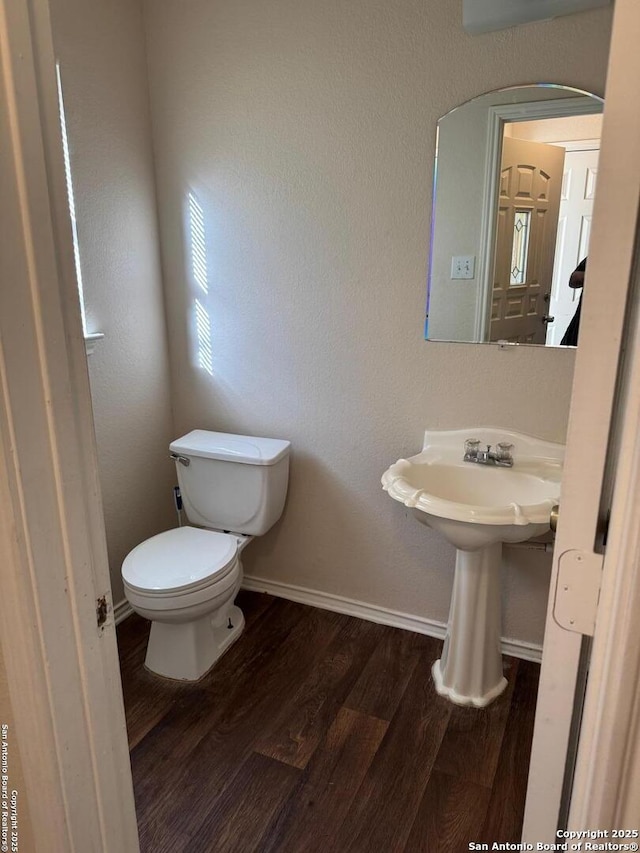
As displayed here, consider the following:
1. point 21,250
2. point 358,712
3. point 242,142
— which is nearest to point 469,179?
point 242,142

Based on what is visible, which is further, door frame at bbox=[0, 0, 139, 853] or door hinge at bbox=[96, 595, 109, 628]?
door hinge at bbox=[96, 595, 109, 628]

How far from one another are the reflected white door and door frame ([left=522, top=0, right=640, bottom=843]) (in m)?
1.27

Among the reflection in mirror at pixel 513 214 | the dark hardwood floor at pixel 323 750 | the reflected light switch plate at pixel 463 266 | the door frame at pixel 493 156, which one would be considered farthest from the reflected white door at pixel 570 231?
the dark hardwood floor at pixel 323 750

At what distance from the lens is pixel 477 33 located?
1786mm

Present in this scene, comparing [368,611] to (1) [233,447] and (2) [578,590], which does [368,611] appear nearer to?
(1) [233,447]

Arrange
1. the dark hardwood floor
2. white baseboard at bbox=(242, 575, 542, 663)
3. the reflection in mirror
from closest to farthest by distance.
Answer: the dark hardwood floor → the reflection in mirror → white baseboard at bbox=(242, 575, 542, 663)

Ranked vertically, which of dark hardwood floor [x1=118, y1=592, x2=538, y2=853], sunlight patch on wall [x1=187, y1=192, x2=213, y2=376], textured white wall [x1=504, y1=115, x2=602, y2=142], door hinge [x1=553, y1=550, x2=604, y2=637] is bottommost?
dark hardwood floor [x1=118, y1=592, x2=538, y2=853]

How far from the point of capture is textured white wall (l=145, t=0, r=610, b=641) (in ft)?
6.24

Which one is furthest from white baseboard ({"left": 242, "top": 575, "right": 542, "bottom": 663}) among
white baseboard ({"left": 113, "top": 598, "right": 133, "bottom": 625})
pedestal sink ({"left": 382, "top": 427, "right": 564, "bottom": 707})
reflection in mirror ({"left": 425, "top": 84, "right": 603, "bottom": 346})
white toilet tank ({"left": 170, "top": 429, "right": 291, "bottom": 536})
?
reflection in mirror ({"left": 425, "top": 84, "right": 603, "bottom": 346})

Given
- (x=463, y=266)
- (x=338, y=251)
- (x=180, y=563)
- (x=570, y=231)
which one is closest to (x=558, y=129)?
(x=570, y=231)

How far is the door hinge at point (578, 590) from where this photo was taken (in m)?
0.69

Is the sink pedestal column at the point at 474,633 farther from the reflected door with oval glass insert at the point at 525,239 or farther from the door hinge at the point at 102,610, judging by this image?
the door hinge at the point at 102,610

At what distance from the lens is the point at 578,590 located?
Result: 70 centimetres

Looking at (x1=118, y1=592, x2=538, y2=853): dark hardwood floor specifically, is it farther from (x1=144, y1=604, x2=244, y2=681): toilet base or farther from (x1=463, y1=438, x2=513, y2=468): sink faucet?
(x1=463, y1=438, x2=513, y2=468): sink faucet
